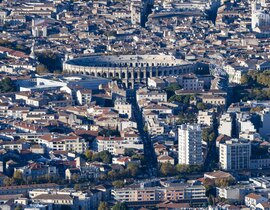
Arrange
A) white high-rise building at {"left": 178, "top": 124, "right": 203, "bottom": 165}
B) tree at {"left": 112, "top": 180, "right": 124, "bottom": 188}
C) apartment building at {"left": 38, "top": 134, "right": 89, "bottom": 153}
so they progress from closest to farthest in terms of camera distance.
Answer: tree at {"left": 112, "top": 180, "right": 124, "bottom": 188}, white high-rise building at {"left": 178, "top": 124, "right": 203, "bottom": 165}, apartment building at {"left": 38, "top": 134, "right": 89, "bottom": 153}

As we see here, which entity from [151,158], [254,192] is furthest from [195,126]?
[254,192]

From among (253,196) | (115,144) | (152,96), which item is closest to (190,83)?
(152,96)

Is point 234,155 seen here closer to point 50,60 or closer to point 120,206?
point 120,206

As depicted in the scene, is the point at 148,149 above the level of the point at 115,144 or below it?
below

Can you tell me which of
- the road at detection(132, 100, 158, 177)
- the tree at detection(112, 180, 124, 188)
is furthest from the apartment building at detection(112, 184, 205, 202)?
the road at detection(132, 100, 158, 177)

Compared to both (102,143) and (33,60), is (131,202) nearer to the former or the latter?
(102,143)

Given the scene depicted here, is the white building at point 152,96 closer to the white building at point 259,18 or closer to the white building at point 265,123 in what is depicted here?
the white building at point 265,123

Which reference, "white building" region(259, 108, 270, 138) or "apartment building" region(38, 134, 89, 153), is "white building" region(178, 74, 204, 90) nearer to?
"white building" region(259, 108, 270, 138)
